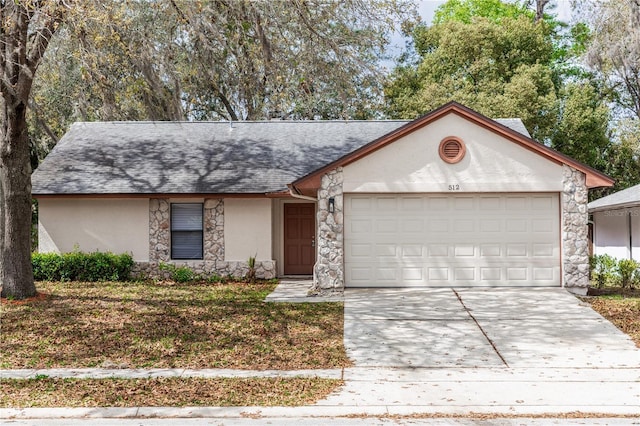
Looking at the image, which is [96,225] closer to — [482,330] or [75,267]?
[75,267]

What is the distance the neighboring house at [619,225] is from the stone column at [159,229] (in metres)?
13.2

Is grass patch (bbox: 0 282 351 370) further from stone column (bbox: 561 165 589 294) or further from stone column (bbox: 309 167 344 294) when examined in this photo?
stone column (bbox: 561 165 589 294)

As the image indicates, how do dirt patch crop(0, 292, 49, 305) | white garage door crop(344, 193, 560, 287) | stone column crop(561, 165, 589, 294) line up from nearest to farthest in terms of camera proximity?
dirt patch crop(0, 292, 49, 305)
stone column crop(561, 165, 589, 294)
white garage door crop(344, 193, 560, 287)

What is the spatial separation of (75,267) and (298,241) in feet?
20.6

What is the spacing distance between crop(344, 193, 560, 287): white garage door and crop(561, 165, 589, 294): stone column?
0.56 metres

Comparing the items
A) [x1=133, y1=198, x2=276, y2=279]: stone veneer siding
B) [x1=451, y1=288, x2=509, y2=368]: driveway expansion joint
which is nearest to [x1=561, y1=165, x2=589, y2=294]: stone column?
[x1=451, y1=288, x2=509, y2=368]: driveway expansion joint

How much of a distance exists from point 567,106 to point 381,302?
19602mm

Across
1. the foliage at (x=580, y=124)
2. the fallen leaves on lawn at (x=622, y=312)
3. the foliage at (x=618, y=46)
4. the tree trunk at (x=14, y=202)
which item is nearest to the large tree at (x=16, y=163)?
the tree trunk at (x=14, y=202)

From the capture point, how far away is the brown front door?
721 inches

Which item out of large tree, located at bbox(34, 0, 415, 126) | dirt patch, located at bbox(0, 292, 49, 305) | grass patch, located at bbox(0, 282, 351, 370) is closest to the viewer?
grass patch, located at bbox(0, 282, 351, 370)

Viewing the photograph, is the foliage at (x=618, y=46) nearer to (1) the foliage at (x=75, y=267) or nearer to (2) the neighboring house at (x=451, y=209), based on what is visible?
(2) the neighboring house at (x=451, y=209)

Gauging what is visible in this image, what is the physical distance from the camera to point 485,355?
356 inches

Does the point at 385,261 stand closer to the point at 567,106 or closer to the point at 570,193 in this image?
the point at 570,193

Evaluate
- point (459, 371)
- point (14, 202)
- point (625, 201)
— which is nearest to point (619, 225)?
point (625, 201)
